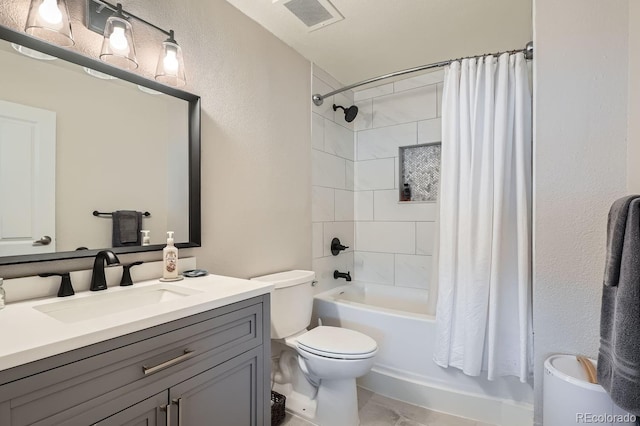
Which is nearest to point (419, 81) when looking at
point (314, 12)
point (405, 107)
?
point (405, 107)

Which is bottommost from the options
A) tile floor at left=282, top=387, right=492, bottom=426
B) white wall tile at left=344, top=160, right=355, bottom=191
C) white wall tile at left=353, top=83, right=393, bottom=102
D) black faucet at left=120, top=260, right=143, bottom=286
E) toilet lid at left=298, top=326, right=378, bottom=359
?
tile floor at left=282, top=387, right=492, bottom=426

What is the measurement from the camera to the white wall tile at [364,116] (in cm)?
293

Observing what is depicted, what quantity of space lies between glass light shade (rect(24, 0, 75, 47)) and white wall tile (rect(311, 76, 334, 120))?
5.25 ft

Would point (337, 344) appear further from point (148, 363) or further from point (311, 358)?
point (148, 363)

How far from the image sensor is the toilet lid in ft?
5.24

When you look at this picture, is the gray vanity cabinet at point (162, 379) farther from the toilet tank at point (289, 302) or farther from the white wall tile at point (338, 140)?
the white wall tile at point (338, 140)

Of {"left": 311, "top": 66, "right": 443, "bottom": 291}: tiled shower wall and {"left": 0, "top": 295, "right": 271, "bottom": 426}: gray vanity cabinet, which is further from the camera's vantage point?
{"left": 311, "top": 66, "right": 443, "bottom": 291}: tiled shower wall

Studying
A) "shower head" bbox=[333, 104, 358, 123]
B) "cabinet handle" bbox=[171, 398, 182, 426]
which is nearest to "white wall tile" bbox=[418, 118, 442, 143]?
"shower head" bbox=[333, 104, 358, 123]

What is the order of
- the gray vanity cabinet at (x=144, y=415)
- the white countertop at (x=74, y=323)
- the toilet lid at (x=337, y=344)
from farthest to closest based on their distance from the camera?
1. the toilet lid at (x=337, y=344)
2. the gray vanity cabinet at (x=144, y=415)
3. the white countertop at (x=74, y=323)

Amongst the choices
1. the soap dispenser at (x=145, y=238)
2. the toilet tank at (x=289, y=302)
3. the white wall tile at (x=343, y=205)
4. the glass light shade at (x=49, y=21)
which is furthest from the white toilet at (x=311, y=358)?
the glass light shade at (x=49, y=21)

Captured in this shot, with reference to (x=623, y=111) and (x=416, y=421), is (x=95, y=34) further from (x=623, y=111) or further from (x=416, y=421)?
(x=416, y=421)

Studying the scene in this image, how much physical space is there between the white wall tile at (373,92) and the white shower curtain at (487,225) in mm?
936

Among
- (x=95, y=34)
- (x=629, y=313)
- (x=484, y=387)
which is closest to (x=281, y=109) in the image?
(x=95, y=34)

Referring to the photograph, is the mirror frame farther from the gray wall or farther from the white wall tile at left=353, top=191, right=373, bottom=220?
the white wall tile at left=353, top=191, right=373, bottom=220
